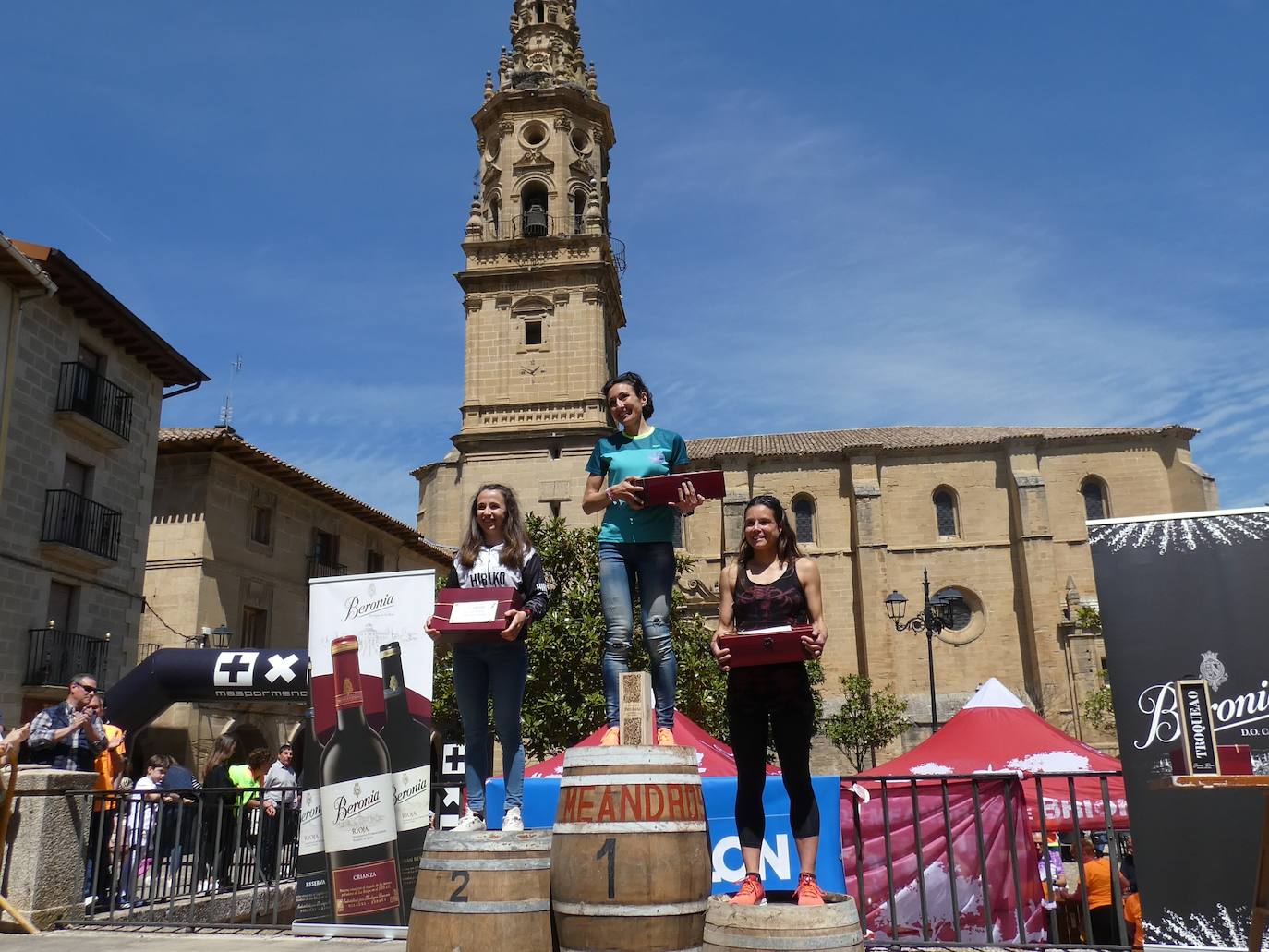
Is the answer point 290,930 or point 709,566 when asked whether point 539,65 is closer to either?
point 709,566

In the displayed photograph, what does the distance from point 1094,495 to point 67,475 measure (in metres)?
39.5

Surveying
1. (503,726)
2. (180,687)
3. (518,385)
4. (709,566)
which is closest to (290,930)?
(503,726)

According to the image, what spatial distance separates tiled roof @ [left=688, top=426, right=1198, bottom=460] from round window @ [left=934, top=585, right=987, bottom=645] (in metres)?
6.50

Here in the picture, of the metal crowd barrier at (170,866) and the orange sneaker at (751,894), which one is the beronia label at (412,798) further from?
the orange sneaker at (751,894)

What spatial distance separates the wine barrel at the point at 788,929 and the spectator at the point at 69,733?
5.81 metres

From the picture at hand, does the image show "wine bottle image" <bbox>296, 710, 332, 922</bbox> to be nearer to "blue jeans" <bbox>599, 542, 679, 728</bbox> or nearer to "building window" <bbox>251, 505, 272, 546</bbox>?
"blue jeans" <bbox>599, 542, 679, 728</bbox>

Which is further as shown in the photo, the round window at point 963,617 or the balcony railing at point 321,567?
the round window at point 963,617

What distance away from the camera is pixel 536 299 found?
3556 centimetres

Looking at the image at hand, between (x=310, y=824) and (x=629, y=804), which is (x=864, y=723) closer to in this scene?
(x=310, y=824)

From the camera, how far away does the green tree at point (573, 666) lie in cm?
1886

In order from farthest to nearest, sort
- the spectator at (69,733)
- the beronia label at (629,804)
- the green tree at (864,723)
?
1. the green tree at (864,723)
2. the spectator at (69,733)
3. the beronia label at (629,804)

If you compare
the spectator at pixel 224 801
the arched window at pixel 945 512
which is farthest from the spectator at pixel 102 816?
the arched window at pixel 945 512

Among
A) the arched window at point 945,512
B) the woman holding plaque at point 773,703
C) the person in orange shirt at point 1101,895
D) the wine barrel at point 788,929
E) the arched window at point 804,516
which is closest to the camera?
the wine barrel at point 788,929

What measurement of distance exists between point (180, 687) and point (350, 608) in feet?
27.1
